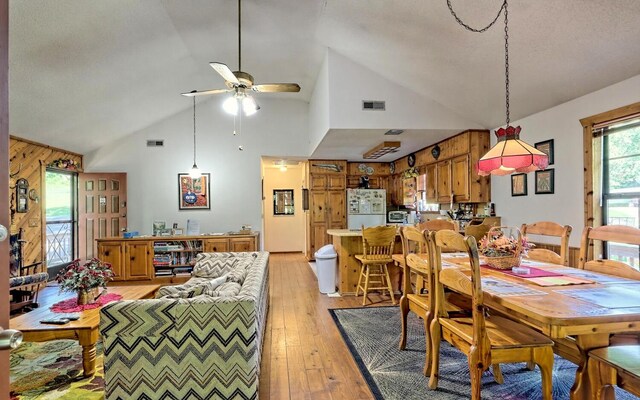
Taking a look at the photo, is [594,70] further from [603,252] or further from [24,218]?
[24,218]

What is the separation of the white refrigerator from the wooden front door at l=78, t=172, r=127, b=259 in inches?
182

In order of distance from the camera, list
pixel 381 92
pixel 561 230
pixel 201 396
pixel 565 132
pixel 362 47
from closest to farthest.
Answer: pixel 201 396 → pixel 561 230 → pixel 565 132 → pixel 362 47 → pixel 381 92

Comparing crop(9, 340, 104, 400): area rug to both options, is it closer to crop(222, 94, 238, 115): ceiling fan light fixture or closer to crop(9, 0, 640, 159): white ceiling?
crop(222, 94, 238, 115): ceiling fan light fixture

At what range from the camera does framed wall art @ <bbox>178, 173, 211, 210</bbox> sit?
707 centimetres

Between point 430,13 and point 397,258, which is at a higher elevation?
point 430,13

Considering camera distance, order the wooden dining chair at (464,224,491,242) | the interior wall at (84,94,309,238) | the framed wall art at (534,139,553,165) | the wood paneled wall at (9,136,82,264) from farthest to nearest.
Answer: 1. the interior wall at (84,94,309,238)
2. the wood paneled wall at (9,136,82,264)
3. the framed wall art at (534,139,553,165)
4. the wooden dining chair at (464,224,491,242)

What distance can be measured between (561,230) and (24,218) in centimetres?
684

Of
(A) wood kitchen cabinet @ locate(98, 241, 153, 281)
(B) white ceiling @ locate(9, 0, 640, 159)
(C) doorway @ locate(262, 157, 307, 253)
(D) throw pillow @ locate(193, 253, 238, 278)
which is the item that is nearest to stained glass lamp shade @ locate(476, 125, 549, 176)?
(B) white ceiling @ locate(9, 0, 640, 159)

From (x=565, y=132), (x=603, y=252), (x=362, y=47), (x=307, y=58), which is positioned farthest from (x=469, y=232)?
(x=307, y=58)

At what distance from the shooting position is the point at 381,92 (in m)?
4.68

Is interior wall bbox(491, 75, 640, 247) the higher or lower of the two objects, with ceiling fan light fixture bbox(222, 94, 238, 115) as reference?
lower

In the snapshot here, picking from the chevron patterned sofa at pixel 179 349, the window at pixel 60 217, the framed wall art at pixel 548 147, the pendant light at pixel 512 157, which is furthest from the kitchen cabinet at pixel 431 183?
the window at pixel 60 217

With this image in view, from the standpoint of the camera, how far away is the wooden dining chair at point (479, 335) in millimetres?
1896

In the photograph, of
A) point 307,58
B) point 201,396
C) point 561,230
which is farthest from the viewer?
point 307,58
